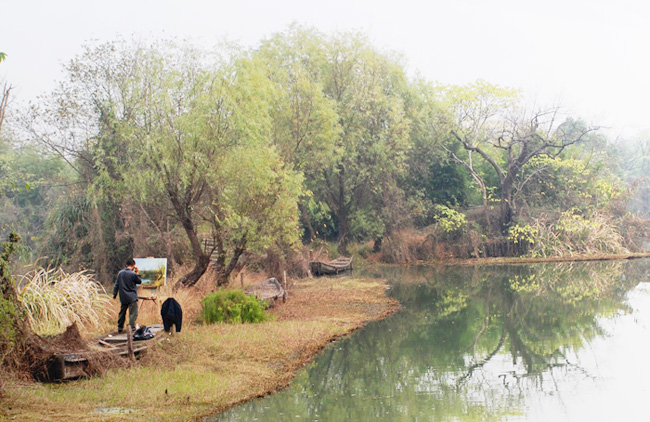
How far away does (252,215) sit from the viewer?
1964cm

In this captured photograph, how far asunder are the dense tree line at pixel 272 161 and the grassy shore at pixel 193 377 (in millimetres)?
3179

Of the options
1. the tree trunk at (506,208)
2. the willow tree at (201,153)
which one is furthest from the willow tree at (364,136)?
the willow tree at (201,153)

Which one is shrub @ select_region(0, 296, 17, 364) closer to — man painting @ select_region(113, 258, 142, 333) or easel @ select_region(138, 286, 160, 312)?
man painting @ select_region(113, 258, 142, 333)

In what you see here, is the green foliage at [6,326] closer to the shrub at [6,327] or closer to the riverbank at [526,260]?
the shrub at [6,327]

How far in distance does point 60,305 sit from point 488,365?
8.73 metres

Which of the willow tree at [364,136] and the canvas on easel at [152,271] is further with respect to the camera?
the willow tree at [364,136]

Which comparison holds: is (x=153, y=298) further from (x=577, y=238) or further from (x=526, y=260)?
(x=577, y=238)

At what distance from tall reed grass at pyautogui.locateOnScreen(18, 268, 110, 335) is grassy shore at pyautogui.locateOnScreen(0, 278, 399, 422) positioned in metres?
2.12

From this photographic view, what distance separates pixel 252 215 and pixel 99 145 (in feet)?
21.6

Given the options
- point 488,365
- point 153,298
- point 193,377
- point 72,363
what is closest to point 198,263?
point 153,298

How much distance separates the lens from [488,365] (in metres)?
11.8

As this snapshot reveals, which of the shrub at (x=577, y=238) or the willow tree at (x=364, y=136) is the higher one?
the willow tree at (x=364, y=136)

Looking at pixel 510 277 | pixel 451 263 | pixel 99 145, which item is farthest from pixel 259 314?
pixel 451 263

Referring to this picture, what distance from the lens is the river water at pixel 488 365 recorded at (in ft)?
29.6
